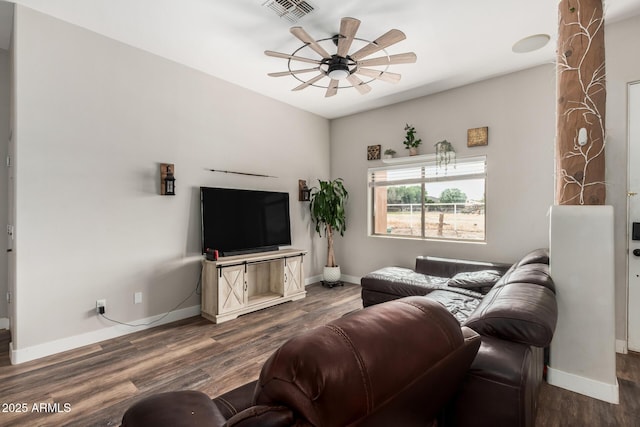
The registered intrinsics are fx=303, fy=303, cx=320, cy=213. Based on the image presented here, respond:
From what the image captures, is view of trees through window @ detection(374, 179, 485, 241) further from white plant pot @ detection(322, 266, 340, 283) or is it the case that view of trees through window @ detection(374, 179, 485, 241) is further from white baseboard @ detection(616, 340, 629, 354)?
white baseboard @ detection(616, 340, 629, 354)

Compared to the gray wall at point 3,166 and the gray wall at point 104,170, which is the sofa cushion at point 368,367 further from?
the gray wall at point 3,166

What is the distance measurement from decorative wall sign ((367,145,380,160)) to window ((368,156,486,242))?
22cm

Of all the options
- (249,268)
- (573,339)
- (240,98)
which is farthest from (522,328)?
(240,98)

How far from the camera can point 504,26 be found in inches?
112

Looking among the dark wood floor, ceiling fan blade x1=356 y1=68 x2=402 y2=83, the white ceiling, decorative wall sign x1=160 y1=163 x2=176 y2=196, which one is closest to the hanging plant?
the white ceiling

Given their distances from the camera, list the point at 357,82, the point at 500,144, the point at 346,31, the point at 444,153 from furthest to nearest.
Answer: the point at 444,153 → the point at 500,144 → the point at 357,82 → the point at 346,31

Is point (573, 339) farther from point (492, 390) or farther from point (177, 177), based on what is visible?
point (177, 177)

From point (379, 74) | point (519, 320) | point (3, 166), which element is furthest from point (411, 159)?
point (3, 166)

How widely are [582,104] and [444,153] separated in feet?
7.35

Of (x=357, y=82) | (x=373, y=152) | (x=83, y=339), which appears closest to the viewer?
(x=83, y=339)

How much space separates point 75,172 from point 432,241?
14.4ft

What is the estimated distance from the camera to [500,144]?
153 inches

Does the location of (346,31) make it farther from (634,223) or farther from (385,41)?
(634,223)

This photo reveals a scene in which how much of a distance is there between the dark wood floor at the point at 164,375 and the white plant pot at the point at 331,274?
1578 mm
